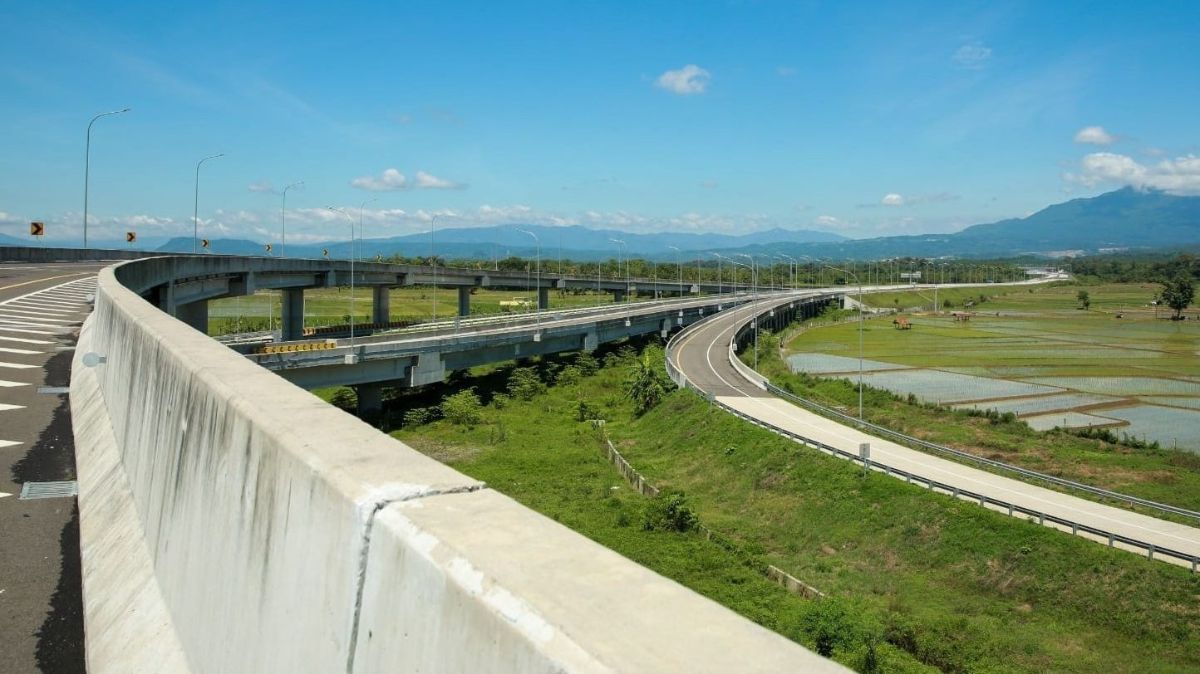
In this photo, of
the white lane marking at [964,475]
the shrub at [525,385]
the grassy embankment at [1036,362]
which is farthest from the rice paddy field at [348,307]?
the white lane marking at [964,475]

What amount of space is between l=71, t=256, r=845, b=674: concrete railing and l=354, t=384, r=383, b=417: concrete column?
4368 centimetres

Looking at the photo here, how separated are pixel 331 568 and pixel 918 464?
35499 mm

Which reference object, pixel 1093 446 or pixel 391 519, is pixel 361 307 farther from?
pixel 391 519

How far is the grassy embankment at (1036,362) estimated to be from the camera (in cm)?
3831

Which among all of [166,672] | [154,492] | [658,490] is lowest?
[658,490]

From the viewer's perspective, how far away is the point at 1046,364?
77.4 metres

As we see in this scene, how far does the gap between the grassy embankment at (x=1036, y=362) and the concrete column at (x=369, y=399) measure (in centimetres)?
2762

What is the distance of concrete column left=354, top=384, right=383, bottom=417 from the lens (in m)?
51.2

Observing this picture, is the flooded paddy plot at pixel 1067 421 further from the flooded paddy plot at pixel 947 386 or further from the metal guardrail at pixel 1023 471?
the metal guardrail at pixel 1023 471

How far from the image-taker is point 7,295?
2794 cm

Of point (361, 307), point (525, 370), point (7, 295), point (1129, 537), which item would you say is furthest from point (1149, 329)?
point (7, 295)

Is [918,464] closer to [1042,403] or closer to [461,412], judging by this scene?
[461,412]

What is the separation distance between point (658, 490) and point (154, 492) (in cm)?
3021

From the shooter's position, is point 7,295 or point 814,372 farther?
point 814,372
